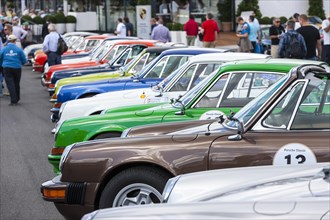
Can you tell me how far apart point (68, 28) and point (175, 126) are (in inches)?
1554

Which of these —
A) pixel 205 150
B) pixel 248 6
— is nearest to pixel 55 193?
pixel 205 150

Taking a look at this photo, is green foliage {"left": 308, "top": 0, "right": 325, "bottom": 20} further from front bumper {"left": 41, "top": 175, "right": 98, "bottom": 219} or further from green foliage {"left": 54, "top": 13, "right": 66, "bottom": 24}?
front bumper {"left": 41, "top": 175, "right": 98, "bottom": 219}

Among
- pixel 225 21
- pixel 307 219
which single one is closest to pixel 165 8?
pixel 225 21

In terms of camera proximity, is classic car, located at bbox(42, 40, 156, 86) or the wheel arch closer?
the wheel arch

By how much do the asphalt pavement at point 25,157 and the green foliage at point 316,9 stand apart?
21.9 metres

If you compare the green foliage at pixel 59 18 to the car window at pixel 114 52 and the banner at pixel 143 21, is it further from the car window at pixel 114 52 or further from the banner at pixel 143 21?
the car window at pixel 114 52

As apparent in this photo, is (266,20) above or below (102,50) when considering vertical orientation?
below

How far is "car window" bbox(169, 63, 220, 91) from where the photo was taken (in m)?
10.7

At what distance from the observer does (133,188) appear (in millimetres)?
6715

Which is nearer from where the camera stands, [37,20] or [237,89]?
[237,89]

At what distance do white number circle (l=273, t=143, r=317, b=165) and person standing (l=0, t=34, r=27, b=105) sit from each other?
541 inches

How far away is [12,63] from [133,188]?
43.4 feet

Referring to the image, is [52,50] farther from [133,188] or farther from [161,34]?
[133,188]

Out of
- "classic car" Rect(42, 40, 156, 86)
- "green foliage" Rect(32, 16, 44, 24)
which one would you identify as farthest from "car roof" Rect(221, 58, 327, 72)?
"green foliage" Rect(32, 16, 44, 24)
